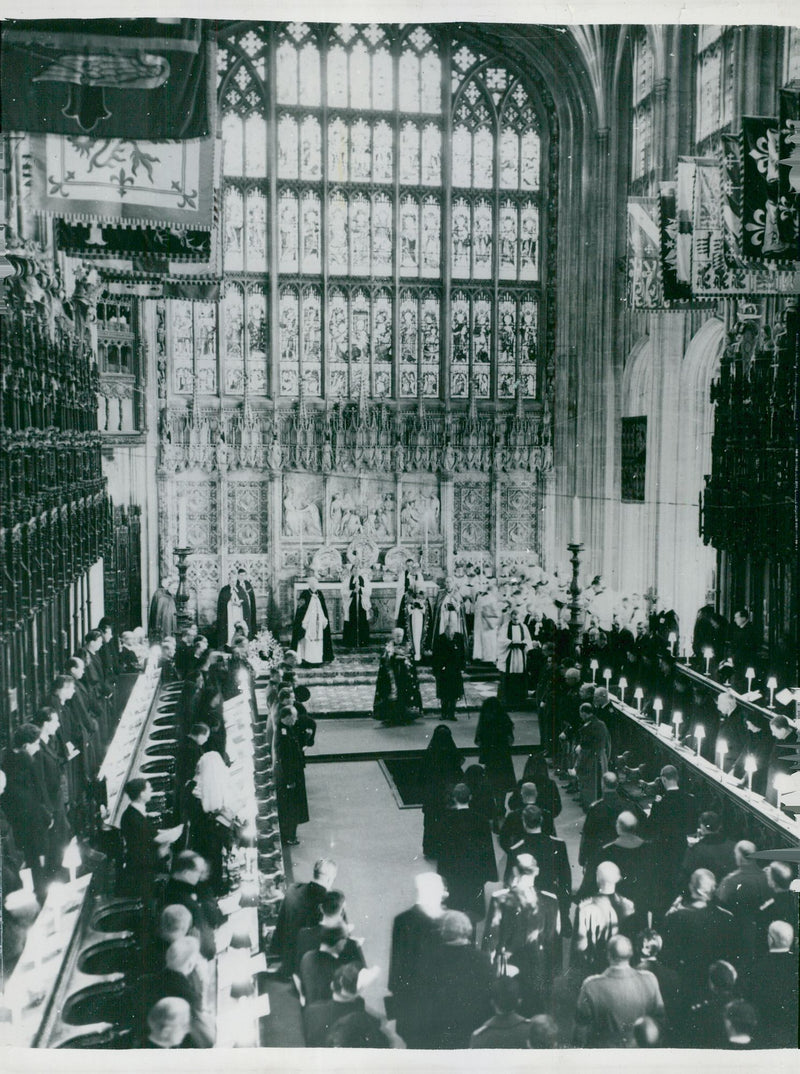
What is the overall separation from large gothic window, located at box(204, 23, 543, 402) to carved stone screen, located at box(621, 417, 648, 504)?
2.01m

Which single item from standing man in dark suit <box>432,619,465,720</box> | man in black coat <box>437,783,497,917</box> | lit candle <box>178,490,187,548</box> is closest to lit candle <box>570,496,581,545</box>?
standing man in dark suit <box>432,619,465,720</box>

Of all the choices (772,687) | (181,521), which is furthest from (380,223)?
(772,687)

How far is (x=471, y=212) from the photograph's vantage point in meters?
14.2

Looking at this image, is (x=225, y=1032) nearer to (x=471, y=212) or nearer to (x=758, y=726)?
(x=758, y=726)

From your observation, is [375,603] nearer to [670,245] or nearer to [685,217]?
[670,245]

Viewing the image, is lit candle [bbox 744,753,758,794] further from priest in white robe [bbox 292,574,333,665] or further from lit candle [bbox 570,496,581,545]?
lit candle [bbox 570,496,581,545]

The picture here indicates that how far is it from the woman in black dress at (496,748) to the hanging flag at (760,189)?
5.28 metres

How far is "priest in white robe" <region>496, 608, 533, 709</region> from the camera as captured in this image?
1293cm

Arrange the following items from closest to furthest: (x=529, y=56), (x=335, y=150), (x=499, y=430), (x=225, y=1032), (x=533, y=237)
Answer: (x=225, y=1032) < (x=335, y=150) < (x=529, y=56) < (x=533, y=237) < (x=499, y=430)

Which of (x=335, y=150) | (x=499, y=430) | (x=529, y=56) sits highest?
(x=529, y=56)

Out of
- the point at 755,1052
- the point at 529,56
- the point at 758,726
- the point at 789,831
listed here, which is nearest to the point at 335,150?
the point at 529,56

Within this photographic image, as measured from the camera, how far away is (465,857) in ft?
28.2

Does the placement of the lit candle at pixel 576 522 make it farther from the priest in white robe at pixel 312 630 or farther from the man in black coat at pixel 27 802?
the man in black coat at pixel 27 802

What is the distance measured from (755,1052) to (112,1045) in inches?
203
